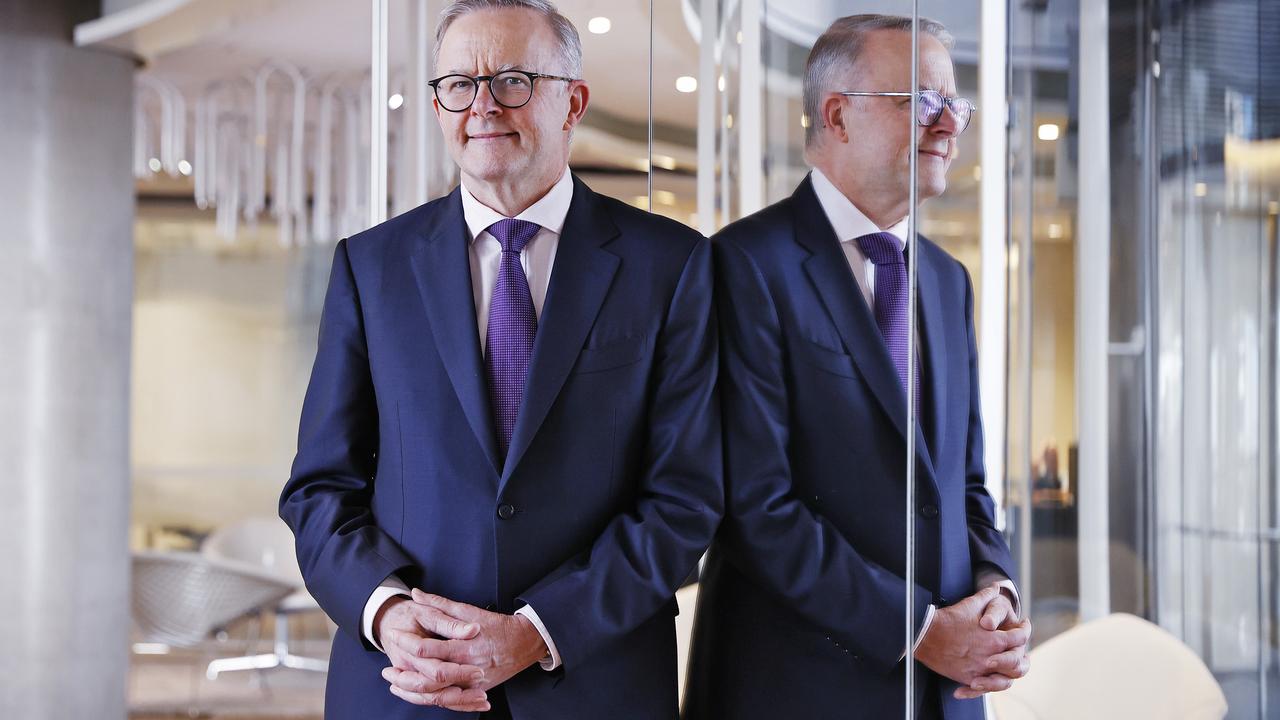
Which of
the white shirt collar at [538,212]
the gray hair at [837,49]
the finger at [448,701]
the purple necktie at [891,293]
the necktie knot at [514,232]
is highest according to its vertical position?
the gray hair at [837,49]

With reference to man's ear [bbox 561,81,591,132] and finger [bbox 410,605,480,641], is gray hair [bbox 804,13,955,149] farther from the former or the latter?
finger [bbox 410,605,480,641]

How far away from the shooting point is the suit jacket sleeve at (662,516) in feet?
3.45

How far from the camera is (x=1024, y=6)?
112 centimetres

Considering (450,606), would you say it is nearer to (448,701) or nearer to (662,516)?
(448,701)

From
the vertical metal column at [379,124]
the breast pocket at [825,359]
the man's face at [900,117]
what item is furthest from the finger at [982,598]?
the vertical metal column at [379,124]

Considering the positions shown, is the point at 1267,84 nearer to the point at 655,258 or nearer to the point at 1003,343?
the point at 1003,343

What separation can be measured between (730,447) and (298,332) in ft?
21.4

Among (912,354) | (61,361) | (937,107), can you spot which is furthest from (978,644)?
(61,361)

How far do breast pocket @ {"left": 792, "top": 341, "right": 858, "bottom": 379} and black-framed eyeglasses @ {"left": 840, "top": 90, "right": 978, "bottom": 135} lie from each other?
224 mm

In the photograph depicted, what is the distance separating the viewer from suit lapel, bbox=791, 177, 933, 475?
108 centimetres

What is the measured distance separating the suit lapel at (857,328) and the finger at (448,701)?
1.44ft

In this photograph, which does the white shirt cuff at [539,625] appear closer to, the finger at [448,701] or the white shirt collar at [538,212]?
the finger at [448,701]

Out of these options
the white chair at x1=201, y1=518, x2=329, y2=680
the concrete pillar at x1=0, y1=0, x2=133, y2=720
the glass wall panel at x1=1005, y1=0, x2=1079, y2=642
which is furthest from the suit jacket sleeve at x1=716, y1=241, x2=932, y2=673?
the white chair at x1=201, y1=518, x2=329, y2=680

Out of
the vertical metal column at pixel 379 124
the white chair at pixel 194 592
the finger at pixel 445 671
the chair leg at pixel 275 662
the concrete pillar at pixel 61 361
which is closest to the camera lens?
the finger at pixel 445 671
